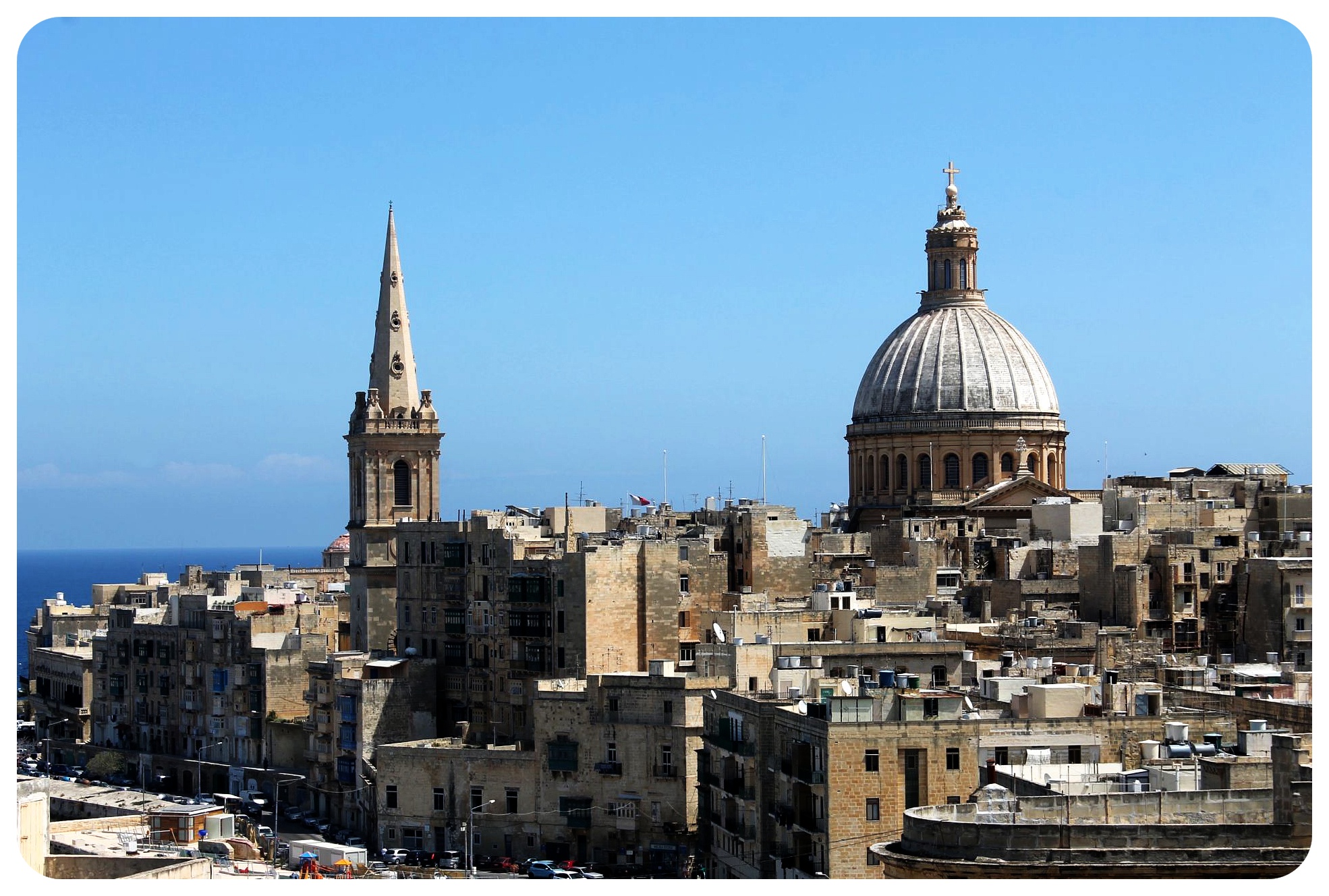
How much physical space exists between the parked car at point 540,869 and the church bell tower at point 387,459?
66.1 feet

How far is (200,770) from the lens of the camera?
222 feet

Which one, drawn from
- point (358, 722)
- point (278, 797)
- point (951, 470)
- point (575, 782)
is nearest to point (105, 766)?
point (278, 797)

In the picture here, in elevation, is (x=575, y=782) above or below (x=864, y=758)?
below

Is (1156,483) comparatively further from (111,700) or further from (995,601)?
(111,700)

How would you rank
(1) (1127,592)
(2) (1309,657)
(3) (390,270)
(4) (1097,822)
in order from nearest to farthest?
(4) (1097,822) < (2) (1309,657) < (1) (1127,592) < (3) (390,270)

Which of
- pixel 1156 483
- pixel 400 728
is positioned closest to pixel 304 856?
pixel 400 728

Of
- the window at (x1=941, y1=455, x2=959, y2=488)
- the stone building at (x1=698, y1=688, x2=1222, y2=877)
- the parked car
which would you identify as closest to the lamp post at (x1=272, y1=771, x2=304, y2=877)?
the parked car

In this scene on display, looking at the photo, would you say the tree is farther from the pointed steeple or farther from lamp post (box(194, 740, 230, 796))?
the pointed steeple

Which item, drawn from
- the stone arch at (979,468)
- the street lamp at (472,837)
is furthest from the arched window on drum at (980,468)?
the street lamp at (472,837)

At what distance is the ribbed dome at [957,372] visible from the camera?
275 ft

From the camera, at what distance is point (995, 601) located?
62688 millimetres

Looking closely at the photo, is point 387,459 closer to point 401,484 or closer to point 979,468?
point 401,484

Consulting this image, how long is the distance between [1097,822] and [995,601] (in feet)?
111

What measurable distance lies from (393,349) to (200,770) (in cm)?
1256
